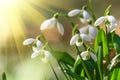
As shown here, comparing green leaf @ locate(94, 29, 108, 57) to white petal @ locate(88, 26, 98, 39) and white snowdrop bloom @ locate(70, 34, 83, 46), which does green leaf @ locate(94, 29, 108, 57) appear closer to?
white petal @ locate(88, 26, 98, 39)

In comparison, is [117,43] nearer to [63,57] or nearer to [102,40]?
[102,40]

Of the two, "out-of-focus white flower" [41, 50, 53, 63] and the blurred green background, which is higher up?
the blurred green background

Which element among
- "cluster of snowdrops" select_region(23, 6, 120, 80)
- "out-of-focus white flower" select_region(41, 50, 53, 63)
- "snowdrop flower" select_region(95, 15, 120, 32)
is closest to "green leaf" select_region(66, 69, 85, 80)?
"cluster of snowdrops" select_region(23, 6, 120, 80)

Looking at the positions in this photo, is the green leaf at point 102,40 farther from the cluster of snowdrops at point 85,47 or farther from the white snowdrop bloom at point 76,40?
the white snowdrop bloom at point 76,40

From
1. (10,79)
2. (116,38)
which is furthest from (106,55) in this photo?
(10,79)

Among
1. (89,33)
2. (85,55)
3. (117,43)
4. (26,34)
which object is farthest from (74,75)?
(26,34)

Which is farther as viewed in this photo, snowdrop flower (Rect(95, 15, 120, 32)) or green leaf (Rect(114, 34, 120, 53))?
green leaf (Rect(114, 34, 120, 53))

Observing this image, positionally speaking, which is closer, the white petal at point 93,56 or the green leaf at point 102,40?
the white petal at point 93,56

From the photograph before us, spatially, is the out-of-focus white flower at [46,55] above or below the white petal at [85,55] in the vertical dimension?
above

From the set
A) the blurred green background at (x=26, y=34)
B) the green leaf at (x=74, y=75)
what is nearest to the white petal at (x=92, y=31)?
the green leaf at (x=74, y=75)

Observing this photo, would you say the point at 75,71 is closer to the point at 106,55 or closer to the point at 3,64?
the point at 106,55
